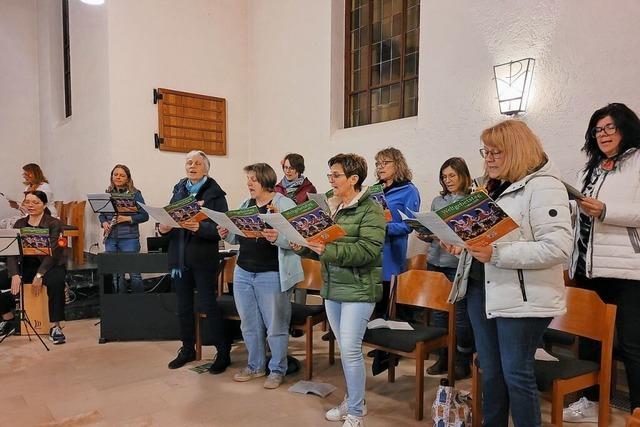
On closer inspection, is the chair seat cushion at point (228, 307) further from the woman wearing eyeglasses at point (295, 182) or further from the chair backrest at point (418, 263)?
the chair backrest at point (418, 263)

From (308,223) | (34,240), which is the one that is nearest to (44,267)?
(34,240)

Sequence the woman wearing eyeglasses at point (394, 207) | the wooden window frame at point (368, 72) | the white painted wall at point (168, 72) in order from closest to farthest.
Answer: the woman wearing eyeglasses at point (394, 207) < the wooden window frame at point (368, 72) < the white painted wall at point (168, 72)

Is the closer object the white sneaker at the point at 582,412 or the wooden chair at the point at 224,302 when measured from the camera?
the white sneaker at the point at 582,412

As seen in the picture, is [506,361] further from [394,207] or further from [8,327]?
[8,327]

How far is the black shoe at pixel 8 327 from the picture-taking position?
168 inches

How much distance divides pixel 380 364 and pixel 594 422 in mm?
1168

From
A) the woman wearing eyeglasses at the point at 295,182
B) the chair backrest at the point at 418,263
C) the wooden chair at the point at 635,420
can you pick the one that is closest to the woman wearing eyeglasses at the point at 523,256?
the wooden chair at the point at 635,420

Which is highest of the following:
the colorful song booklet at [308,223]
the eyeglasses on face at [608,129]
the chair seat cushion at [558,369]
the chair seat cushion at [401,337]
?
the eyeglasses on face at [608,129]

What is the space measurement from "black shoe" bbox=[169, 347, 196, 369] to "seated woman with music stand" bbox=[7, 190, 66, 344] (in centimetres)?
127

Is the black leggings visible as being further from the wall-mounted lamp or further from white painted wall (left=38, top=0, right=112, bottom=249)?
the wall-mounted lamp

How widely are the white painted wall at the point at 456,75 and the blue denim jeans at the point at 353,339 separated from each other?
1.92m

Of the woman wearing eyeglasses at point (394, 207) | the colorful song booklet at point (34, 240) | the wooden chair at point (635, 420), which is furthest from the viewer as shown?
the colorful song booklet at point (34, 240)

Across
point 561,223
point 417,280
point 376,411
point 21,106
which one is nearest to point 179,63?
point 21,106

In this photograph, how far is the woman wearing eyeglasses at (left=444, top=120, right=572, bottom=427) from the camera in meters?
1.69
